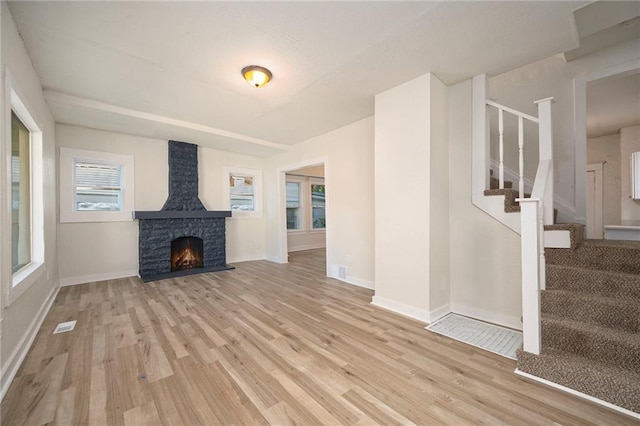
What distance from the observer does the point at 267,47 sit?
223 centimetres

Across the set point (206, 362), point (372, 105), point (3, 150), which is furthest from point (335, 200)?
point (3, 150)

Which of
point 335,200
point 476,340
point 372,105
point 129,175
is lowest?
point 476,340

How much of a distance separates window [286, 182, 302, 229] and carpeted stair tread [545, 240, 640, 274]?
6.31m

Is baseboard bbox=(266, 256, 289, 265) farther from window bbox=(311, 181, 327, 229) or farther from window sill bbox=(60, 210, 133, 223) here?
window sill bbox=(60, 210, 133, 223)

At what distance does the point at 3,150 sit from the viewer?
1638 millimetres

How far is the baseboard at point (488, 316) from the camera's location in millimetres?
2438

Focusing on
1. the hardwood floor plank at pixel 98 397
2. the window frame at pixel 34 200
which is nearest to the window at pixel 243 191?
the window frame at pixel 34 200

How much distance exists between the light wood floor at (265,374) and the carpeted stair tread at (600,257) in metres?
1.09

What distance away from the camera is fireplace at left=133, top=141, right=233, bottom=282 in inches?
178

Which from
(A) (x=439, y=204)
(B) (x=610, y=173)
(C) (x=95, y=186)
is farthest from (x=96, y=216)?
(B) (x=610, y=173)

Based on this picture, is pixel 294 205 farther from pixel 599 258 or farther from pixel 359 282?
pixel 599 258

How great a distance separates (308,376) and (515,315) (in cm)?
210

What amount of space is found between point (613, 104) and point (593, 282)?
3.75 metres

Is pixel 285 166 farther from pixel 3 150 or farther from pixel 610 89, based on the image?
pixel 610 89
